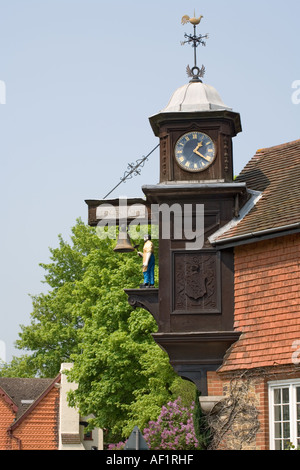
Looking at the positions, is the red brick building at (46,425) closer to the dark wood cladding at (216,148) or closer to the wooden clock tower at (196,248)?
the wooden clock tower at (196,248)

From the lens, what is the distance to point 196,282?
20656mm

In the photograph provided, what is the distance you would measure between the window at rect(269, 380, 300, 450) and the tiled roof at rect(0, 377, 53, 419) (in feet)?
120

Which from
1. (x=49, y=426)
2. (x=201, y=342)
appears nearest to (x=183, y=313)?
(x=201, y=342)

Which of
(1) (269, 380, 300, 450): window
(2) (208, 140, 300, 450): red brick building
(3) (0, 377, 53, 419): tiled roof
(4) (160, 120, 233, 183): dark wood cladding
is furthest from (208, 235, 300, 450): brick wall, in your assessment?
(3) (0, 377, 53, 419): tiled roof

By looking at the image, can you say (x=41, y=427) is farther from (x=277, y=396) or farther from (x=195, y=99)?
(x=277, y=396)

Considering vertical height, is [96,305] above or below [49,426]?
above

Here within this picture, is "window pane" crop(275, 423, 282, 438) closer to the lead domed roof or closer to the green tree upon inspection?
the lead domed roof

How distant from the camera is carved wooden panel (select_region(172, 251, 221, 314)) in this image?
20.5 m

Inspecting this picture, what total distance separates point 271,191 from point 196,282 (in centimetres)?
286

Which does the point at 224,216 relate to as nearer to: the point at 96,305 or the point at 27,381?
the point at 96,305

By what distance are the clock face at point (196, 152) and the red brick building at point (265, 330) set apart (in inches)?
63.7

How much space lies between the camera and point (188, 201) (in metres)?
21.2

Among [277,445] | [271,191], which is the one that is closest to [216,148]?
[271,191]

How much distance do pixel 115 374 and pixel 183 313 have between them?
14058mm
